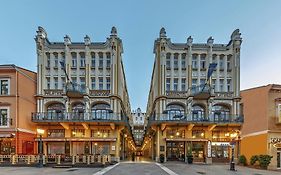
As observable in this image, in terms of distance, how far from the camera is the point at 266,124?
2634 centimetres

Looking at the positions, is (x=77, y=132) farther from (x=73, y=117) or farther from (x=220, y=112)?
(x=220, y=112)

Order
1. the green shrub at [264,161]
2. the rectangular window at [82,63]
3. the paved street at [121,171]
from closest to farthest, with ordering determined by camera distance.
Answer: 1. the paved street at [121,171]
2. the green shrub at [264,161]
3. the rectangular window at [82,63]

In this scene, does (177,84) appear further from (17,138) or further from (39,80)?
(17,138)

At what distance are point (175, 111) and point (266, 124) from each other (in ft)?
34.6

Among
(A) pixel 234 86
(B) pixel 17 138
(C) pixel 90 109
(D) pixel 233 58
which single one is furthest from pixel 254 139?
(B) pixel 17 138

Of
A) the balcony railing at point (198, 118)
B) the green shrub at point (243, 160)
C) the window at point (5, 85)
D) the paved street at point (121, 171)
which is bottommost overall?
the green shrub at point (243, 160)

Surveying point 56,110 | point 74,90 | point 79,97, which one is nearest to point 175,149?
point 79,97

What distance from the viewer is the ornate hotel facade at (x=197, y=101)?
31.2 metres

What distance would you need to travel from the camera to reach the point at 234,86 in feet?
106

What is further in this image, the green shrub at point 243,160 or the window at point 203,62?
the window at point 203,62

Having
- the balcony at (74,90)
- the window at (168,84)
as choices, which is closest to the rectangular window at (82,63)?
the balcony at (74,90)

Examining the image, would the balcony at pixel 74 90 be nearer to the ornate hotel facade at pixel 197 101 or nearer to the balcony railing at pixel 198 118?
the ornate hotel facade at pixel 197 101

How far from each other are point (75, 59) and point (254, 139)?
79.6 feet

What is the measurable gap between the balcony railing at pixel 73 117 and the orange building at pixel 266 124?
53.0 ft
